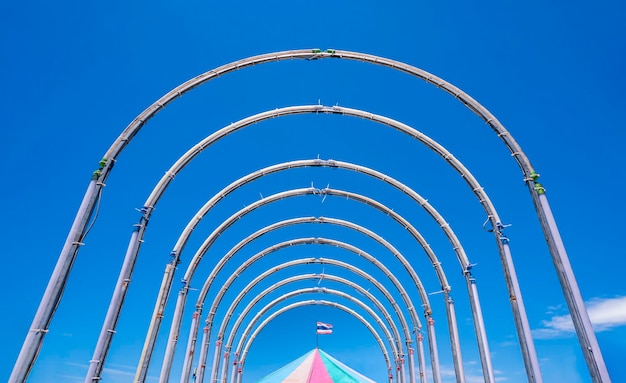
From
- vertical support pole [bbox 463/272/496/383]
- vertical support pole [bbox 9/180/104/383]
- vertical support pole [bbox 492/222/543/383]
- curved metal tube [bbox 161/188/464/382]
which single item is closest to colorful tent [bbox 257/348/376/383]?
curved metal tube [bbox 161/188/464/382]

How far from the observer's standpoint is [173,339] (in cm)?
1808

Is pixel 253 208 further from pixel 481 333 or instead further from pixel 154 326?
pixel 481 333

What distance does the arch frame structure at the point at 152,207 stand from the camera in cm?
1049

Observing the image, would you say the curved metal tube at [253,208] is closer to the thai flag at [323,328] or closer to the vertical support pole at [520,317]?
the vertical support pole at [520,317]

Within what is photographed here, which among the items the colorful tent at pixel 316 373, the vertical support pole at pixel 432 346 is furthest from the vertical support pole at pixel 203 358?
the vertical support pole at pixel 432 346

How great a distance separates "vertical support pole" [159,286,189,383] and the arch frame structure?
17.2 ft

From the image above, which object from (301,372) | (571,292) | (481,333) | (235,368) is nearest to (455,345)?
(481,333)

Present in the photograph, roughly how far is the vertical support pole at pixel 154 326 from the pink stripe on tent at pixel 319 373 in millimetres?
17920

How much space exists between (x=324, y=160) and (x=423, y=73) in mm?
7574

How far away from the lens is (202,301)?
24.2 metres

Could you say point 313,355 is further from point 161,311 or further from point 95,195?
point 95,195

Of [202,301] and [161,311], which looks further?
[202,301]

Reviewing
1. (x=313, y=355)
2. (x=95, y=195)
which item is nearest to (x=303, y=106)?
(x=95, y=195)

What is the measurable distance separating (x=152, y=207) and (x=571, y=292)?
14760mm
